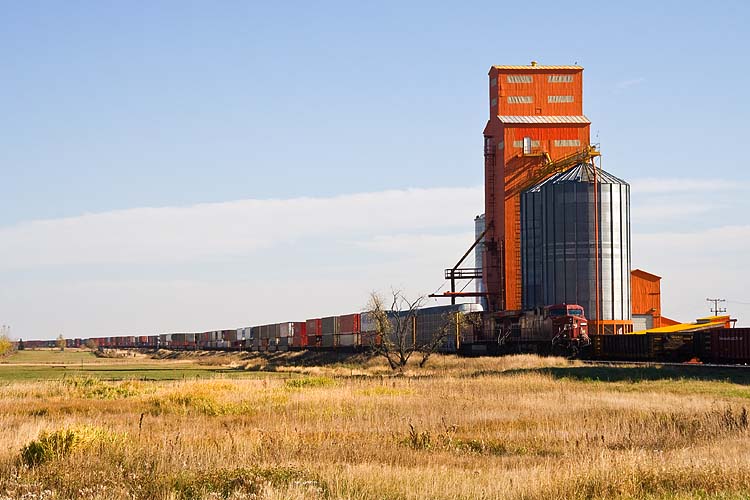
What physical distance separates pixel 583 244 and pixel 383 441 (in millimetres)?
65065

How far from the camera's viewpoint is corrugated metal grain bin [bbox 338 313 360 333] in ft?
290

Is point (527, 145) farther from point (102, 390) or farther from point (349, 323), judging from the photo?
point (102, 390)

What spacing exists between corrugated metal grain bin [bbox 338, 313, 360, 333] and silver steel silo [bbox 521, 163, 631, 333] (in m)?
16.8

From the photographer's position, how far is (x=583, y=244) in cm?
8312

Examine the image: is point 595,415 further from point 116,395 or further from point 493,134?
point 493,134

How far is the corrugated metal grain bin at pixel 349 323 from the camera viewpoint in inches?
3482

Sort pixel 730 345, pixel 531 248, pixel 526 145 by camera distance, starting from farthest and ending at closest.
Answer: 1. pixel 526 145
2. pixel 531 248
3. pixel 730 345

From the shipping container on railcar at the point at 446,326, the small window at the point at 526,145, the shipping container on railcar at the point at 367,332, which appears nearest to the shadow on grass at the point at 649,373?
the shipping container on railcar at the point at 446,326

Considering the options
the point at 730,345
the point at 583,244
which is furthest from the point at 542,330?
the point at 583,244

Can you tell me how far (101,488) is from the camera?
45.0 feet

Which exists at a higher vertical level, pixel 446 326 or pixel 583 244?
pixel 583 244

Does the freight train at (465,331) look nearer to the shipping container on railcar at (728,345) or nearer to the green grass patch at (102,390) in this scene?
the shipping container on railcar at (728,345)

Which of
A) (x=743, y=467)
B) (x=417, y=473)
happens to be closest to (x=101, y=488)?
(x=417, y=473)

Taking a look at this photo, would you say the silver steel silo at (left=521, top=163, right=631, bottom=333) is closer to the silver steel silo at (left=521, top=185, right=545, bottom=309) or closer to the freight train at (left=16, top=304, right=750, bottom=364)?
the silver steel silo at (left=521, top=185, right=545, bottom=309)
